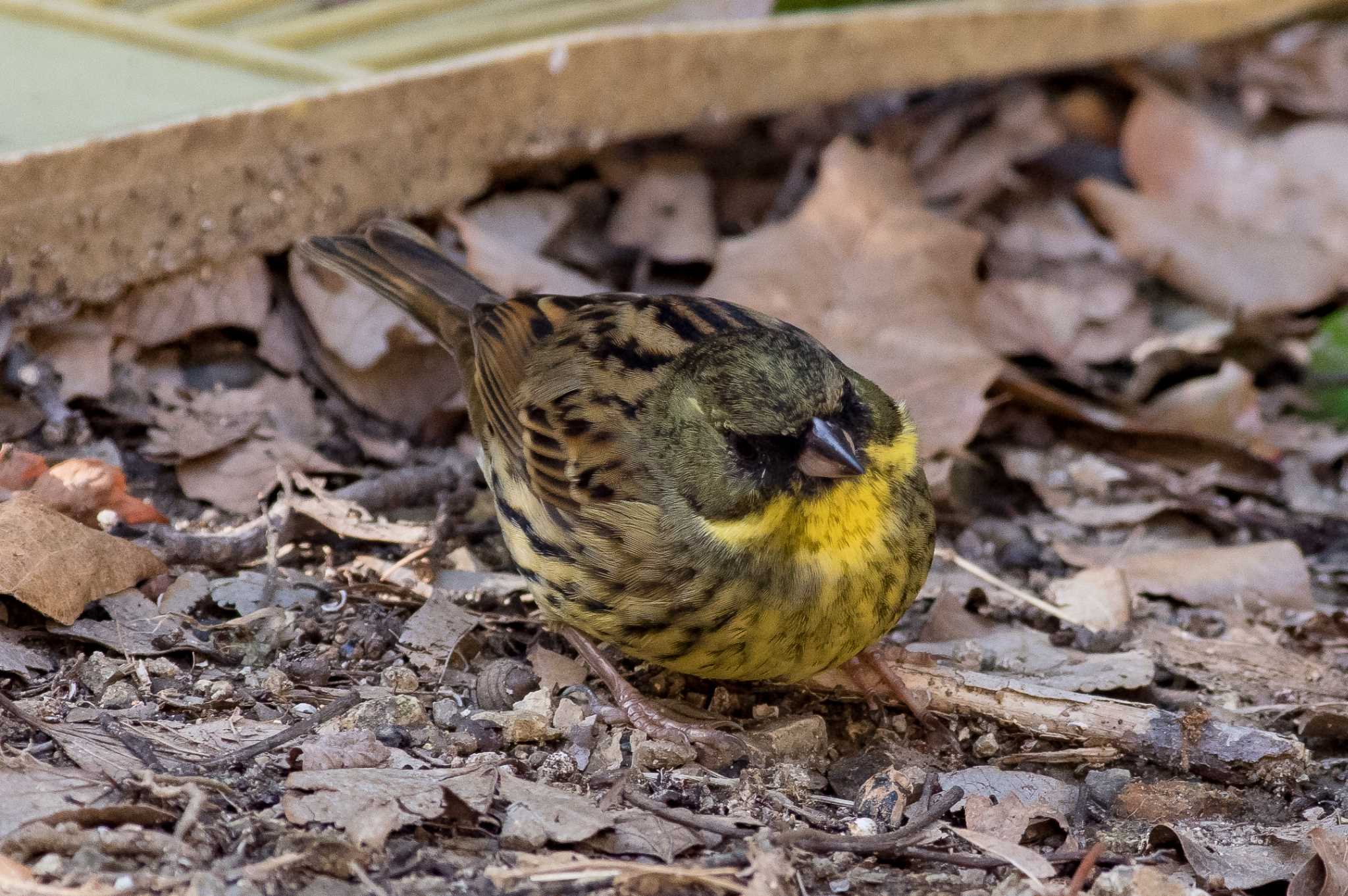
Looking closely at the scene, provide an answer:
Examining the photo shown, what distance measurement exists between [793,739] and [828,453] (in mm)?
825

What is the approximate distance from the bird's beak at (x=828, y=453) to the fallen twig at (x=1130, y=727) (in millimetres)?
798

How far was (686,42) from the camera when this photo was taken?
6145 mm

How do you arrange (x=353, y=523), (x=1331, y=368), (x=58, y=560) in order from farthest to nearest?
(x=1331, y=368) < (x=353, y=523) < (x=58, y=560)

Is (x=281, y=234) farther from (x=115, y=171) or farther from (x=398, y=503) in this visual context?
(x=398, y=503)

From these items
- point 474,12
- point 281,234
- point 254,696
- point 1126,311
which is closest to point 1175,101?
point 1126,311

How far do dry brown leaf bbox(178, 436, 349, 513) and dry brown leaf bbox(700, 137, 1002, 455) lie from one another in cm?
163

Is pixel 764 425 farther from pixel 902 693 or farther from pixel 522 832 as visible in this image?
pixel 522 832

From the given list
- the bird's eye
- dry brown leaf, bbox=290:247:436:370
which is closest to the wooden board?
dry brown leaf, bbox=290:247:436:370

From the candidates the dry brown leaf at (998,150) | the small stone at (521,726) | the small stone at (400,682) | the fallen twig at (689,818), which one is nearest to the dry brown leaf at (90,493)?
the small stone at (400,682)

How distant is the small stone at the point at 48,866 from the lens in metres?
2.96

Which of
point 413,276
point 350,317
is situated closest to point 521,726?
point 413,276

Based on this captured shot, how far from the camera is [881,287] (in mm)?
5715

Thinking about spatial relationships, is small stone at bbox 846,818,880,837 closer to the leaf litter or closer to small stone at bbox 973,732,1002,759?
the leaf litter

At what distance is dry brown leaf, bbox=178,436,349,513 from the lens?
464cm
